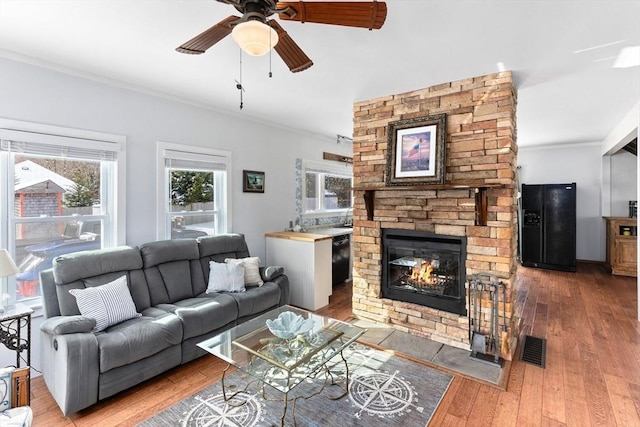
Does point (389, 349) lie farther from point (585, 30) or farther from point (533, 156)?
point (533, 156)

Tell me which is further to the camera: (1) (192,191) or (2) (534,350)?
(1) (192,191)

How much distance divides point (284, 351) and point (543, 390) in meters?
1.96

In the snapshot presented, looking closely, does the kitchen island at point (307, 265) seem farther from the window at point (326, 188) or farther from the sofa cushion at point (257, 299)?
the window at point (326, 188)

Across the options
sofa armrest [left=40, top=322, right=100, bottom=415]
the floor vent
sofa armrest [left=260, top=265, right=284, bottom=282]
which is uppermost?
sofa armrest [left=260, top=265, right=284, bottom=282]

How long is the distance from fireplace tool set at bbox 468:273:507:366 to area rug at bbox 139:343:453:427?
1.58ft

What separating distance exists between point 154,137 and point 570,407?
167 inches

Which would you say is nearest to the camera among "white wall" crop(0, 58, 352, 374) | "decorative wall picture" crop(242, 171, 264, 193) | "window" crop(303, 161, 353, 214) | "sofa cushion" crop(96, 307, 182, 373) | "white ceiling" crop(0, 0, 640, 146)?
"white ceiling" crop(0, 0, 640, 146)

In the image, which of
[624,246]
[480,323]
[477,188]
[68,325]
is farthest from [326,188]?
[624,246]

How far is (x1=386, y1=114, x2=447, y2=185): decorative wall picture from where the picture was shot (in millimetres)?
3100

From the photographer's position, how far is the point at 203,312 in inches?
111

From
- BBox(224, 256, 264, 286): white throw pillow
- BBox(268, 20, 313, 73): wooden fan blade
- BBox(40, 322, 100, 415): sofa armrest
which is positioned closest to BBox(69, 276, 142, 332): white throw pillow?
BBox(40, 322, 100, 415): sofa armrest

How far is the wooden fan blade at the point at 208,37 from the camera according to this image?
1485 millimetres

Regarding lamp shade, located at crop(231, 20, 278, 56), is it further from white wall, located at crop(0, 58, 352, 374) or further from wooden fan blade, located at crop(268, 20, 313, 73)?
white wall, located at crop(0, 58, 352, 374)

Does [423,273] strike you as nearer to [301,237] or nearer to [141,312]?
[301,237]
